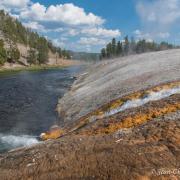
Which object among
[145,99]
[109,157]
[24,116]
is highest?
[145,99]

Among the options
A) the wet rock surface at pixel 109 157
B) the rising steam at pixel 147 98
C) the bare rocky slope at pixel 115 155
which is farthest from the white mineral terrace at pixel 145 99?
the wet rock surface at pixel 109 157

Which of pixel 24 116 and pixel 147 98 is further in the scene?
pixel 24 116

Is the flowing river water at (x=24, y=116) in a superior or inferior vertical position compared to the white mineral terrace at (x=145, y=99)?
inferior

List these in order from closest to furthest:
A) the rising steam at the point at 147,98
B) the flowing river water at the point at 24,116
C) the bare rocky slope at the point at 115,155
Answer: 1. the bare rocky slope at the point at 115,155
2. the rising steam at the point at 147,98
3. the flowing river water at the point at 24,116

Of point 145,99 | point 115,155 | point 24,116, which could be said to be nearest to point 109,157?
point 115,155

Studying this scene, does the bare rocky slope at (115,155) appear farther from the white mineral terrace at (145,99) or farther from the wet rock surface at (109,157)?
the white mineral terrace at (145,99)

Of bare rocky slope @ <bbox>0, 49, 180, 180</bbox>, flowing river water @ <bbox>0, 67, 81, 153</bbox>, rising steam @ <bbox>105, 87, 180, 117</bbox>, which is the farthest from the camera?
flowing river water @ <bbox>0, 67, 81, 153</bbox>

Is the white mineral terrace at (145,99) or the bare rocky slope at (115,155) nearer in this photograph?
the bare rocky slope at (115,155)

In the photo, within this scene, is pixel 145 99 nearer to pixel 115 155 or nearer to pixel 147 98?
pixel 147 98

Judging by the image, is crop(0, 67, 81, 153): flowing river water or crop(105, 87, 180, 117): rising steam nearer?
crop(105, 87, 180, 117): rising steam

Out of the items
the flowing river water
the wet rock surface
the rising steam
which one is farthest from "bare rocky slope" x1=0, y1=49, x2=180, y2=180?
the flowing river water

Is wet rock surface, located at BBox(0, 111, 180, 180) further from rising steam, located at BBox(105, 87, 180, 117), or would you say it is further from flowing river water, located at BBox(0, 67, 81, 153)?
flowing river water, located at BBox(0, 67, 81, 153)

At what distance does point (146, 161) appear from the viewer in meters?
12.4

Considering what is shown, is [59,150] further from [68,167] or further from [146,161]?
[146,161]
